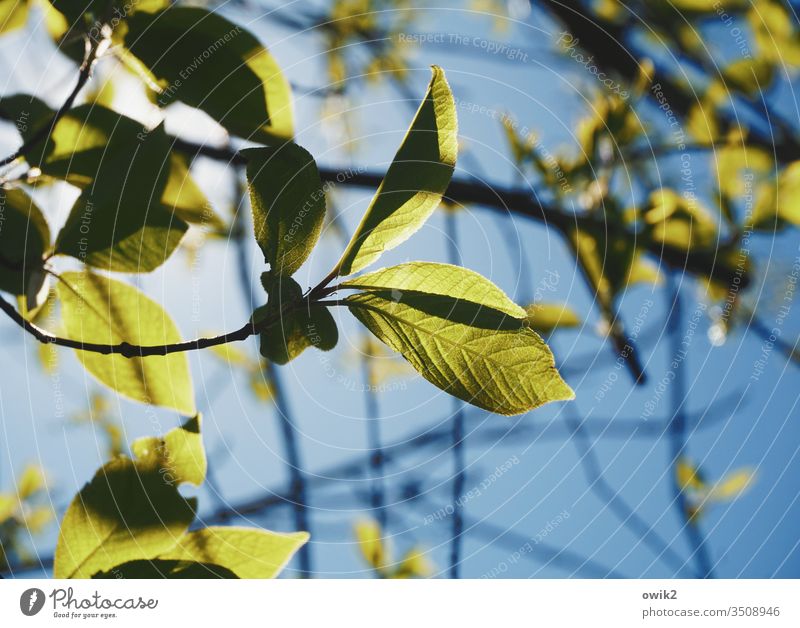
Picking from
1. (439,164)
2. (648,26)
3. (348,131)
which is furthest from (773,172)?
(439,164)

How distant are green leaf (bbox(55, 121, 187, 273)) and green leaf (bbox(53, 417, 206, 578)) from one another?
0.39ft

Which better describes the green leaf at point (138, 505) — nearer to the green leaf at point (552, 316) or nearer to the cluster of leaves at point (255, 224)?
the cluster of leaves at point (255, 224)

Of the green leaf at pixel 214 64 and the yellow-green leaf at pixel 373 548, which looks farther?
the yellow-green leaf at pixel 373 548

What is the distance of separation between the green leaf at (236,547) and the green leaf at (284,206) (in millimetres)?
185

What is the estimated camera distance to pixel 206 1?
98 centimetres

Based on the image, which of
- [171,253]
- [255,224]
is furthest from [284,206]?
[171,253]

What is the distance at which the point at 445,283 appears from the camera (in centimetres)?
33

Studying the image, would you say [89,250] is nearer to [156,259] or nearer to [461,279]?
[156,259]

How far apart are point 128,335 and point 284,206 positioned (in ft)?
0.58

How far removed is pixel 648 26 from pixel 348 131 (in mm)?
586

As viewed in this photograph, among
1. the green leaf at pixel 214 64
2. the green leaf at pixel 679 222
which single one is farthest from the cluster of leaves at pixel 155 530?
the green leaf at pixel 679 222

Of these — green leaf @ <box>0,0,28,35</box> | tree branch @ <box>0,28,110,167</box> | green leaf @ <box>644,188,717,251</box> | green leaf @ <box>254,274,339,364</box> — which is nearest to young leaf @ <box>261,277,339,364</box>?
green leaf @ <box>254,274,339,364</box>

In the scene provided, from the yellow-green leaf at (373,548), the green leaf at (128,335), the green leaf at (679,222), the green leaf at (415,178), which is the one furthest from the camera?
the yellow-green leaf at (373,548)

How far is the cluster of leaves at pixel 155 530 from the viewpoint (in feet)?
1.31
